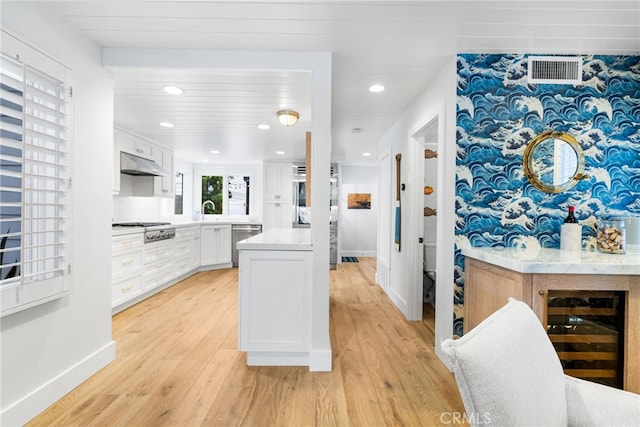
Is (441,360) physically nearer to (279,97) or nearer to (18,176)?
(279,97)

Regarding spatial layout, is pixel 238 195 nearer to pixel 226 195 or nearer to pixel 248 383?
pixel 226 195

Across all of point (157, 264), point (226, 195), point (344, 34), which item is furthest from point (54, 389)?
point (226, 195)

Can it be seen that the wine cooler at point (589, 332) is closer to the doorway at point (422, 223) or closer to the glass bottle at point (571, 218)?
the glass bottle at point (571, 218)

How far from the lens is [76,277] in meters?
2.04

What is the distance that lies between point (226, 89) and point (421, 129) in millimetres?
1873

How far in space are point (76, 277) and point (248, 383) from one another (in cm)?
132

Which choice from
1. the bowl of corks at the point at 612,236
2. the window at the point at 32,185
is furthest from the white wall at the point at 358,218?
the window at the point at 32,185

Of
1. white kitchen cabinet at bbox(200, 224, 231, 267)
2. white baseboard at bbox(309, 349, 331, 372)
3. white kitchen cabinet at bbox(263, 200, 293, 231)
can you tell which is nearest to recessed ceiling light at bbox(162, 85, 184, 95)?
white baseboard at bbox(309, 349, 331, 372)

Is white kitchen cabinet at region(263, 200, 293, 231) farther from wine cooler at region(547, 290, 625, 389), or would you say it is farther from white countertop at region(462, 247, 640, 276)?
wine cooler at region(547, 290, 625, 389)

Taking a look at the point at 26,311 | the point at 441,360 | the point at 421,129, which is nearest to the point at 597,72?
the point at 421,129

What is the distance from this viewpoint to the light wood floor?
176 cm

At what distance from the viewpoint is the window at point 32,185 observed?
1542 mm

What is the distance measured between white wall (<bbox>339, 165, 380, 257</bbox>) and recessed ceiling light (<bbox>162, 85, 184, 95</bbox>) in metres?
5.03

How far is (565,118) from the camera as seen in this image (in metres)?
2.29
